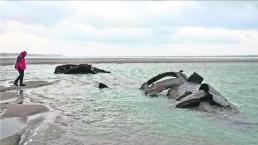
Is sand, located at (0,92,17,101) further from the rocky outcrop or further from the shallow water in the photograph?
the rocky outcrop

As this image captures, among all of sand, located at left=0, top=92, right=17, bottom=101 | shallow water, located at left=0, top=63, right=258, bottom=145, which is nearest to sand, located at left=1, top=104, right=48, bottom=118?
shallow water, located at left=0, top=63, right=258, bottom=145

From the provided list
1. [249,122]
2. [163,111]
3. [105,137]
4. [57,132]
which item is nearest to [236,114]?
[249,122]

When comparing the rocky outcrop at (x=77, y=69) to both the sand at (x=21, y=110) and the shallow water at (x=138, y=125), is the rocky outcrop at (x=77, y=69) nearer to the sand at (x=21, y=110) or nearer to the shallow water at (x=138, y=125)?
the shallow water at (x=138, y=125)

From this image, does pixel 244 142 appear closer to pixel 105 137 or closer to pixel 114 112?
pixel 105 137

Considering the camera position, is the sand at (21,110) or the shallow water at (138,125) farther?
the sand at (21,110)

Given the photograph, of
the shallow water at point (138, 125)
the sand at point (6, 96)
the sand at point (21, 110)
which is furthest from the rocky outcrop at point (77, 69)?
the sand at point (21, 110)

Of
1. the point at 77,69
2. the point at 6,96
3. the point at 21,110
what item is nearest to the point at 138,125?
→ the point at 21,110

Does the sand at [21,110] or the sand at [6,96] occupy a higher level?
A: the sand at [21,110]

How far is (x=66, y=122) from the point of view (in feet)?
34.1

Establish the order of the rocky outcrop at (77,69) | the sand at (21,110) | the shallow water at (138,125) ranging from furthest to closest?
the rocky outcrop at (77,69) → the sand at (21,110) → the shallow water at (138,125)

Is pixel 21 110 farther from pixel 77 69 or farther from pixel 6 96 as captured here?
pixel 77 69

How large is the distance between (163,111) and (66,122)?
393cm

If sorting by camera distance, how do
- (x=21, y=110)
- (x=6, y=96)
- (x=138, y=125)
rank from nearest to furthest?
(x=138, y=125) → (x=21, y=110) → (x=6, y=96)

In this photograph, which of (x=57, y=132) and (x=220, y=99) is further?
(x=220, y=99)
